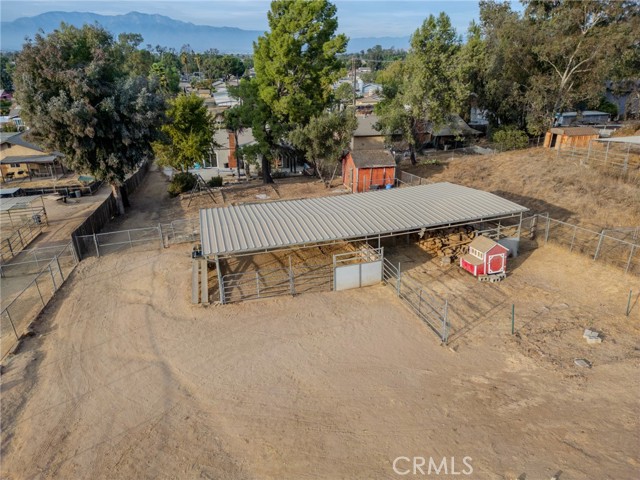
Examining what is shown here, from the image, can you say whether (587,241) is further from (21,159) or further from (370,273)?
(21,159)

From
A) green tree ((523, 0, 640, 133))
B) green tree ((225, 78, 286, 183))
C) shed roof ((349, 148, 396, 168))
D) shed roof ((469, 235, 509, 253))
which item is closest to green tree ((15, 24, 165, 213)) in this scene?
green tree ((225, 78, 286, 183))

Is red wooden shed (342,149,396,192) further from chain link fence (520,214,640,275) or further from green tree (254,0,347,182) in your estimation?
chain link fence (520,214,640,275)

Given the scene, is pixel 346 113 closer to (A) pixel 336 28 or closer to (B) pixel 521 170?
(A) pixel 336 28

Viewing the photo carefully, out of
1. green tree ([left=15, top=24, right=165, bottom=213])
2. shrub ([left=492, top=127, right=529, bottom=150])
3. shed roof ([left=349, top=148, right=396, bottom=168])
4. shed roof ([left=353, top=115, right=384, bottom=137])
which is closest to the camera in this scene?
green tree ([left=15, top=24, right=165, bottom=213])

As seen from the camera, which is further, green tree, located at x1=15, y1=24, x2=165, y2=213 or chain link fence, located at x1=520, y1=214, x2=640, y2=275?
green tree, located at x1=15, y1=24, x2=165, y2=213

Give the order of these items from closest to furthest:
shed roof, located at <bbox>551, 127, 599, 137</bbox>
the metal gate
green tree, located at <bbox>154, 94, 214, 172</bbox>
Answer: the metal gate, green tree, located at <bbox>154, 94, 214, 172</bbox>, shed roof, located at <bbox>551, 127, 599, 137</bbox>

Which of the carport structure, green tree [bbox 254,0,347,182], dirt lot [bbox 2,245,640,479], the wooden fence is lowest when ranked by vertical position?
dirt lot [bbox 2,245,640,479]

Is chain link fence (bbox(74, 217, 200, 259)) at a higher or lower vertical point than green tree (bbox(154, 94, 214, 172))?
lower

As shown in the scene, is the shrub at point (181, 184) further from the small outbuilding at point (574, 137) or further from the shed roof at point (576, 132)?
the shed roof at point (576, 132)

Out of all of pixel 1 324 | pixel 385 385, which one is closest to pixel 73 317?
pixel 1 324
